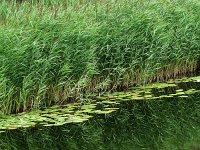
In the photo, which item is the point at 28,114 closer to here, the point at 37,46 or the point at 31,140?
the point at 31,140

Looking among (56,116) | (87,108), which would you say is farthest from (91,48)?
(56,116)

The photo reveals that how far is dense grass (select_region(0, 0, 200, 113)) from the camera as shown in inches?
280

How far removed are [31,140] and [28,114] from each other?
0.69 meters

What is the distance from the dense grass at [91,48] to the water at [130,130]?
63 cm

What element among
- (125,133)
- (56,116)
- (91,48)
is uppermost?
(91,48)

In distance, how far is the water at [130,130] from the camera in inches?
248

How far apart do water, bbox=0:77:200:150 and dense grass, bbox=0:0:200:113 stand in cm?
63

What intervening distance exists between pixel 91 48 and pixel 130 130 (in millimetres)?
1860

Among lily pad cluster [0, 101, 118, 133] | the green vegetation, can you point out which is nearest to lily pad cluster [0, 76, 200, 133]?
lily pad cluster [0, 101, 118, 133]

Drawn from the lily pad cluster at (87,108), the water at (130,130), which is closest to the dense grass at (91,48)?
the lily pad cluster at (87,108)

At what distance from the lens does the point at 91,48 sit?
8.11 meters

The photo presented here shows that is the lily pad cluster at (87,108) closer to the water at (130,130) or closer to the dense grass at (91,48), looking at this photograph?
the water at (130,130)

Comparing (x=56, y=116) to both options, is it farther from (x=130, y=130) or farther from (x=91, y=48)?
(x=91, y=48)

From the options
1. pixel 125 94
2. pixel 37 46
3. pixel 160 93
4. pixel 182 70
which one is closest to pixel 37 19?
pixel 37 46
